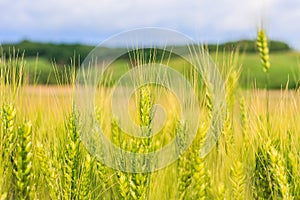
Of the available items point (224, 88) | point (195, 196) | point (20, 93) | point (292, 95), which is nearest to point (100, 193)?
point (195, 196)

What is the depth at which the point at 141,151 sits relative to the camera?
5.84ft

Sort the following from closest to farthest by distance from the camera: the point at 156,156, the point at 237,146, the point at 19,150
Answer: the point at 19,150, the point at 156,156, the point at 237,146

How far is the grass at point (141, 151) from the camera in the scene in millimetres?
1784

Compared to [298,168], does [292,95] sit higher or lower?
higher

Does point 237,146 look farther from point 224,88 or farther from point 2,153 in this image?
point 2,153

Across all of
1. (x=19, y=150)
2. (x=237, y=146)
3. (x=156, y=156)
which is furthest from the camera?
(x=237, y=146)

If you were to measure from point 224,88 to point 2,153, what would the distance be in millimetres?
939

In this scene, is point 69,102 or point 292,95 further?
point 292,95

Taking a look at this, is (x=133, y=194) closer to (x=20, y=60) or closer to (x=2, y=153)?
(x=2, y=153)

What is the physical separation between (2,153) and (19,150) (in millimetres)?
123

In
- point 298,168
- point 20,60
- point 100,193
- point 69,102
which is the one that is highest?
point 20,60

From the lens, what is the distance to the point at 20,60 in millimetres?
2031

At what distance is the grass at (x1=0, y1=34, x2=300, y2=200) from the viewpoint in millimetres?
1784

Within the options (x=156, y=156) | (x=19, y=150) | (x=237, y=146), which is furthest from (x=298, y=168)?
(x=19, y=150)
